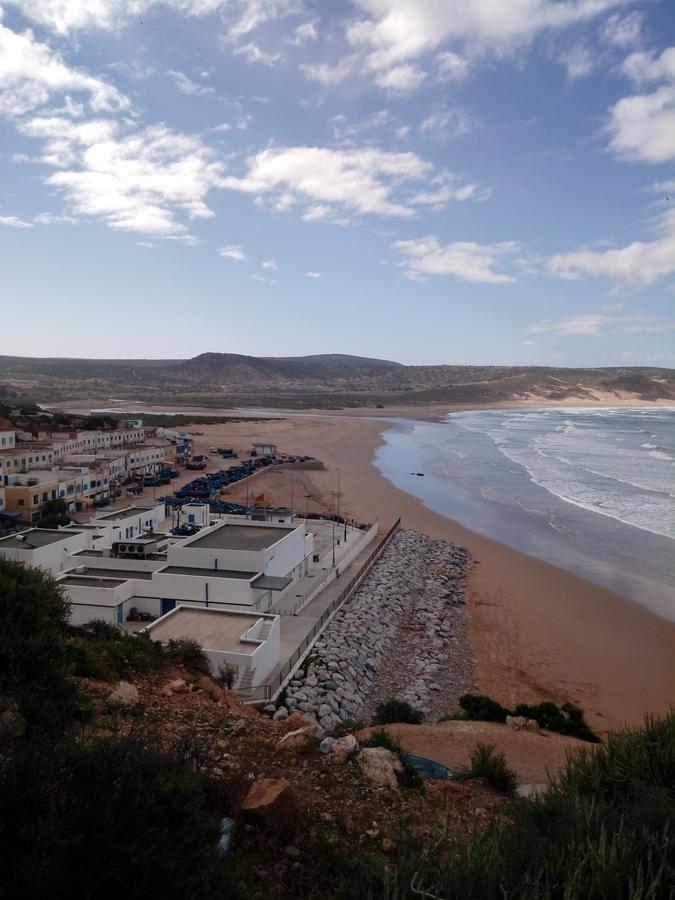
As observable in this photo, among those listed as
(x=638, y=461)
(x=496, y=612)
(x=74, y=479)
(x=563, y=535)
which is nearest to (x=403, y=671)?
(x=496, y=612)

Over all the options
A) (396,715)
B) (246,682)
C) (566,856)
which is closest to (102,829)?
(566,856)

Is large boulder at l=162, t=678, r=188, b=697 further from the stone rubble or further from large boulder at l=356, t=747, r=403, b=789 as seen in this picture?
the stone rubble

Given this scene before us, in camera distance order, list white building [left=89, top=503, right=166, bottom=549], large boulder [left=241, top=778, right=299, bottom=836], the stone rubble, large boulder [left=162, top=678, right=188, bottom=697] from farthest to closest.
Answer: white building [left=89, top=503, right=166, bottom=549]
the stone rubble
large boulder [left=162, top=678, right=188, bottom=697]
large boulder [left=241, top=778, right=299, bottom=836]

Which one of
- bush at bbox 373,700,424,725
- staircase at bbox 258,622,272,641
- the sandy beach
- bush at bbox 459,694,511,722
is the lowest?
the sandy beach

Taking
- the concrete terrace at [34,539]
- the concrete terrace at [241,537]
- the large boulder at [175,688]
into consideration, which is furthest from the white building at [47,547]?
the large boulder at [175,688]

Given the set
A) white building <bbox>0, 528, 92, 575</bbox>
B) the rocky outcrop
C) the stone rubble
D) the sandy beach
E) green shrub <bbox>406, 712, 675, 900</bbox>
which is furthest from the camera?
white building <bbox>0, 528, 92, 575</bbox>

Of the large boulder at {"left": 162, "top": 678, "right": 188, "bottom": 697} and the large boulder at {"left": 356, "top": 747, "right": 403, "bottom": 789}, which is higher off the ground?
the large boulder at {"left": 356, "top": 747, "right": 403, "bottom": 789}

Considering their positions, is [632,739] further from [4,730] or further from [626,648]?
[626,648]

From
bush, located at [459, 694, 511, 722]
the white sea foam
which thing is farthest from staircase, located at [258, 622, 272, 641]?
the white sea foam

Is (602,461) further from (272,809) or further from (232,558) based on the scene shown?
(272,809)
